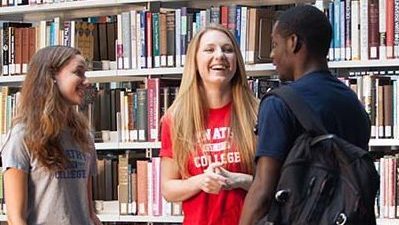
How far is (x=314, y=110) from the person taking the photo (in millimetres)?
2803

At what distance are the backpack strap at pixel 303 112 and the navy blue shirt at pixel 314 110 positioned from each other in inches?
0.5

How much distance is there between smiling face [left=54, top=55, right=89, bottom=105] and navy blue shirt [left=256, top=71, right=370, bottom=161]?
113 cm

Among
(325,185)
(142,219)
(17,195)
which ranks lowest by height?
(142,219)

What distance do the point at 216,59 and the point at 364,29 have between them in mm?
1427

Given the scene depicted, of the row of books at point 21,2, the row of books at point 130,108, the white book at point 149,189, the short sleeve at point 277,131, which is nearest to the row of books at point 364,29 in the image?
the row of books at point 130,108

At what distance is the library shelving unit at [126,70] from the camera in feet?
16.1

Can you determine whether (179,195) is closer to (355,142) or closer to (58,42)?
(355,142)

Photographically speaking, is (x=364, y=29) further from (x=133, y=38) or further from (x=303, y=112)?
(x=303, y=112)

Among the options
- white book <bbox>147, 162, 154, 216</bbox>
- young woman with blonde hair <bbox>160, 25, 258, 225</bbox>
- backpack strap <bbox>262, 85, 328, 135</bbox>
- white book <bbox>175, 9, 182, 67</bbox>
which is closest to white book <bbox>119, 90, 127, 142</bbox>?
white book <bbox>147, 162, 154, 216</bbox>

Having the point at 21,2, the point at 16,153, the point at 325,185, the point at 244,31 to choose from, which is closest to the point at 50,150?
the point at 16,153

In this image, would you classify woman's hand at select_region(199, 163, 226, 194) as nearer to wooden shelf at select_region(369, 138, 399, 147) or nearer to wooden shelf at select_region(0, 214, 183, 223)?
wooden shelf at select_region(369, 138, 399, 147)

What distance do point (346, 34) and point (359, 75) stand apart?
0.78 ft

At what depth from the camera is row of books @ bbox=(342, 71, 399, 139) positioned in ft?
16.0

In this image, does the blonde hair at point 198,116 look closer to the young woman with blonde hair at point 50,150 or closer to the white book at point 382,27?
the young woman with blonde hair at point 50,150
